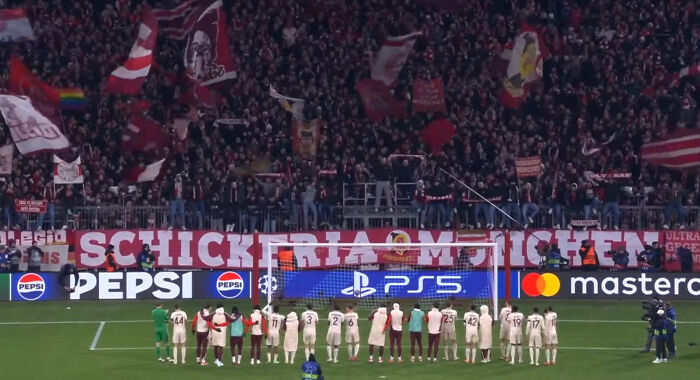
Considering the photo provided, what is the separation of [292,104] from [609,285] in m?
14.8

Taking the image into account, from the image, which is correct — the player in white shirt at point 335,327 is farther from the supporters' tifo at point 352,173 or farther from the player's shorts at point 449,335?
the player's shorts at point 449,335

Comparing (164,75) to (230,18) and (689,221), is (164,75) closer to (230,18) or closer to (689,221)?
(230,18)

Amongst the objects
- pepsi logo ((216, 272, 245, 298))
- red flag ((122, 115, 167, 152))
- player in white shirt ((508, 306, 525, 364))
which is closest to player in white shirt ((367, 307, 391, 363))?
player in white shirt ((508, 306, 525, 364))

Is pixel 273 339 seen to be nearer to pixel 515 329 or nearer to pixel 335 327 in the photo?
pixel 335 327

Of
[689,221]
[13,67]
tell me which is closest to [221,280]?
[13,67]

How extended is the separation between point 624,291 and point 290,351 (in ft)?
50.4

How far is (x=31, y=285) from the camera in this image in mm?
48688

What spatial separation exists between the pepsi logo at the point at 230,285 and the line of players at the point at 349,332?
9.23 m

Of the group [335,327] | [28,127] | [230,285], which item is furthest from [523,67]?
[335,327]

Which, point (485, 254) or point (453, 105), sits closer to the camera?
point (485, 254)

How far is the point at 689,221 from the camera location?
52031mm

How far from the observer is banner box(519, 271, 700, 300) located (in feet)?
161

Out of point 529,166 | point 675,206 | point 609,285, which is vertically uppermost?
point 529,166

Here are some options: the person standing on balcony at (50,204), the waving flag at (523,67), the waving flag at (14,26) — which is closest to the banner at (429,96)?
the waving flag at (523,67)
